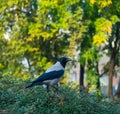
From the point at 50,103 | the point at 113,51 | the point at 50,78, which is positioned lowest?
the point at 113,51

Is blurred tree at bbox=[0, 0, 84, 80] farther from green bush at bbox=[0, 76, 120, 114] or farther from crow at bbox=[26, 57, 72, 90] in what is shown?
green bush at bbox=[0, 76, 120, 114]

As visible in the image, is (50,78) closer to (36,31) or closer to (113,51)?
(36,31)

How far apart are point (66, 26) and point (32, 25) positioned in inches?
54.5

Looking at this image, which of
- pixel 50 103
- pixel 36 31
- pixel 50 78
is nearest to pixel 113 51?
pixel 36 31

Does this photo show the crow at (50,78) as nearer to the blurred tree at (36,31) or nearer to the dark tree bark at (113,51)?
the blurred tree at (36,31)

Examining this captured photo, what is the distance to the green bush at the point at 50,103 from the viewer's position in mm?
5504

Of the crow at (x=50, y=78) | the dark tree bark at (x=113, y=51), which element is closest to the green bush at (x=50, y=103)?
the crow at (x=50, y=78)

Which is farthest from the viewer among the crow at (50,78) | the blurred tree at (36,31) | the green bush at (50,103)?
the blurred tree at (36,31)

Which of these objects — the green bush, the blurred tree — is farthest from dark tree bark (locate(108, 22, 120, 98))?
the green bush

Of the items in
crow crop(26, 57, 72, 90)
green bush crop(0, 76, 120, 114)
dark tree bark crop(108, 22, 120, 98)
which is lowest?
dark tree bark crop(108, 22, 120, 98)

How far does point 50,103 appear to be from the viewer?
5.62 m

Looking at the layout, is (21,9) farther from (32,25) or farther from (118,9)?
(118,9)

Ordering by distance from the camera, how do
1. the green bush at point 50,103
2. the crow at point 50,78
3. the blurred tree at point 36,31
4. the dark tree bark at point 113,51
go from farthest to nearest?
the dark tree bark at point 113,51 < the blurred tree at point 36,31 < the crow at point 50,78 < the green bush at point 50,103

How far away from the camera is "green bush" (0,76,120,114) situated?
5.50m
